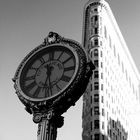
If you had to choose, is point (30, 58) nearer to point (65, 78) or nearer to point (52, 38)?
point (52, 38)

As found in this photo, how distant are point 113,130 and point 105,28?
2623cm

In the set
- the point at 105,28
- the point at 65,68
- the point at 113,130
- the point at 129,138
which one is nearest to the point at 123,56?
the point at 105,28

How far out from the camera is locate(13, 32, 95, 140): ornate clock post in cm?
1195

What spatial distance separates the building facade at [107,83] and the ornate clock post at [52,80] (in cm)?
5908

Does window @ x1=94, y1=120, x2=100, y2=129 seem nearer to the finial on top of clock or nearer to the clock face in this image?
the finial on top of clock

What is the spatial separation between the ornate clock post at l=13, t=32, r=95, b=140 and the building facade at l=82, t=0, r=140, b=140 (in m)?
59.1

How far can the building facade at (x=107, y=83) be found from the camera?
7475cm

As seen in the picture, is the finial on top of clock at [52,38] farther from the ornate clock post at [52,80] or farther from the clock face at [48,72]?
the clock face at [48,72]

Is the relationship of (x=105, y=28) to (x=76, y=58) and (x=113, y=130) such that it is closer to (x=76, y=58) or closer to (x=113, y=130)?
(x=113, y=130)

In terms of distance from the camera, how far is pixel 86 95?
7938 cm

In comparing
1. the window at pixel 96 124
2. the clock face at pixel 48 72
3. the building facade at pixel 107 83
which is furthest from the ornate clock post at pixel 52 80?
the window at pixel 96 124

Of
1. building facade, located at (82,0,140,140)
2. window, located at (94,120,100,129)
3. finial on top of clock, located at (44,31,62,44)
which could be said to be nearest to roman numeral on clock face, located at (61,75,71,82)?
finial on top of clock, located at (44,31,62,44)

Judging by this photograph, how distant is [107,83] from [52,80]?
69904 mm

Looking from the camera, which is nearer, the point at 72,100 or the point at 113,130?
the point at 72,100
